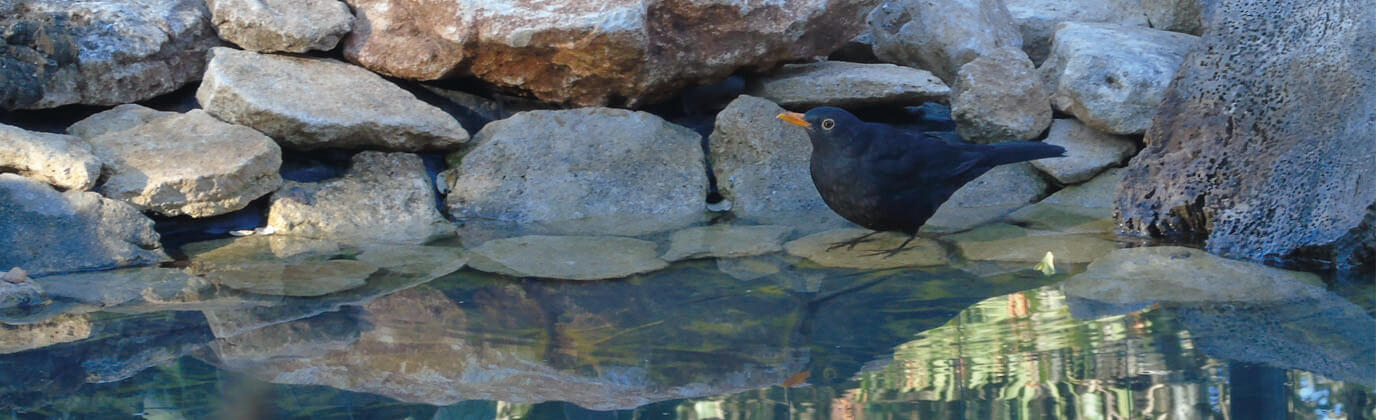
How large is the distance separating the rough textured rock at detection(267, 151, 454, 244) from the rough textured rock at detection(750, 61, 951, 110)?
5.99 ft

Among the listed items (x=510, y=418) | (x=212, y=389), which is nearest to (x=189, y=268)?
(x=212, y=389)

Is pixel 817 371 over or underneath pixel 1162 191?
underneath

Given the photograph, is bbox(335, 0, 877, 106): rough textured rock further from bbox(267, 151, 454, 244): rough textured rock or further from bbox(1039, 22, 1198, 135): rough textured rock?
bbox(1039, 22, 1198, 135): rough textured rock

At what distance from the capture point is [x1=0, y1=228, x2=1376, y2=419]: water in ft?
9.20

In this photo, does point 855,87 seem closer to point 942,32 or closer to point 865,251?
point 942,32

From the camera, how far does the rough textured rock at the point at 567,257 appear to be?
14.5 feet

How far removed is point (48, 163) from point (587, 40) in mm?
2336

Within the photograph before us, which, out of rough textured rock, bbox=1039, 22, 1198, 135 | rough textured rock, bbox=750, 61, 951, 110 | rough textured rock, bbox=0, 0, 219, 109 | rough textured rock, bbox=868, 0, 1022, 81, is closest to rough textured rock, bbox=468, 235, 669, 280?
rough textured rock, bbox=750, 61, 951, 110

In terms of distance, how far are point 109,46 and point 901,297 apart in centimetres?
385

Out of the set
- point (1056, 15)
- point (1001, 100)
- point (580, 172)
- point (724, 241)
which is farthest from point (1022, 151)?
point (1056, 15)

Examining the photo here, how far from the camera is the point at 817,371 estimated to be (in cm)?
311

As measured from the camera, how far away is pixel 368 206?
5.34m

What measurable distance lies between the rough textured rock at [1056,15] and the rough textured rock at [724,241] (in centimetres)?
243

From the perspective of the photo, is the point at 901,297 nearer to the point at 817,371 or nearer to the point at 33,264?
the point at 817,371
